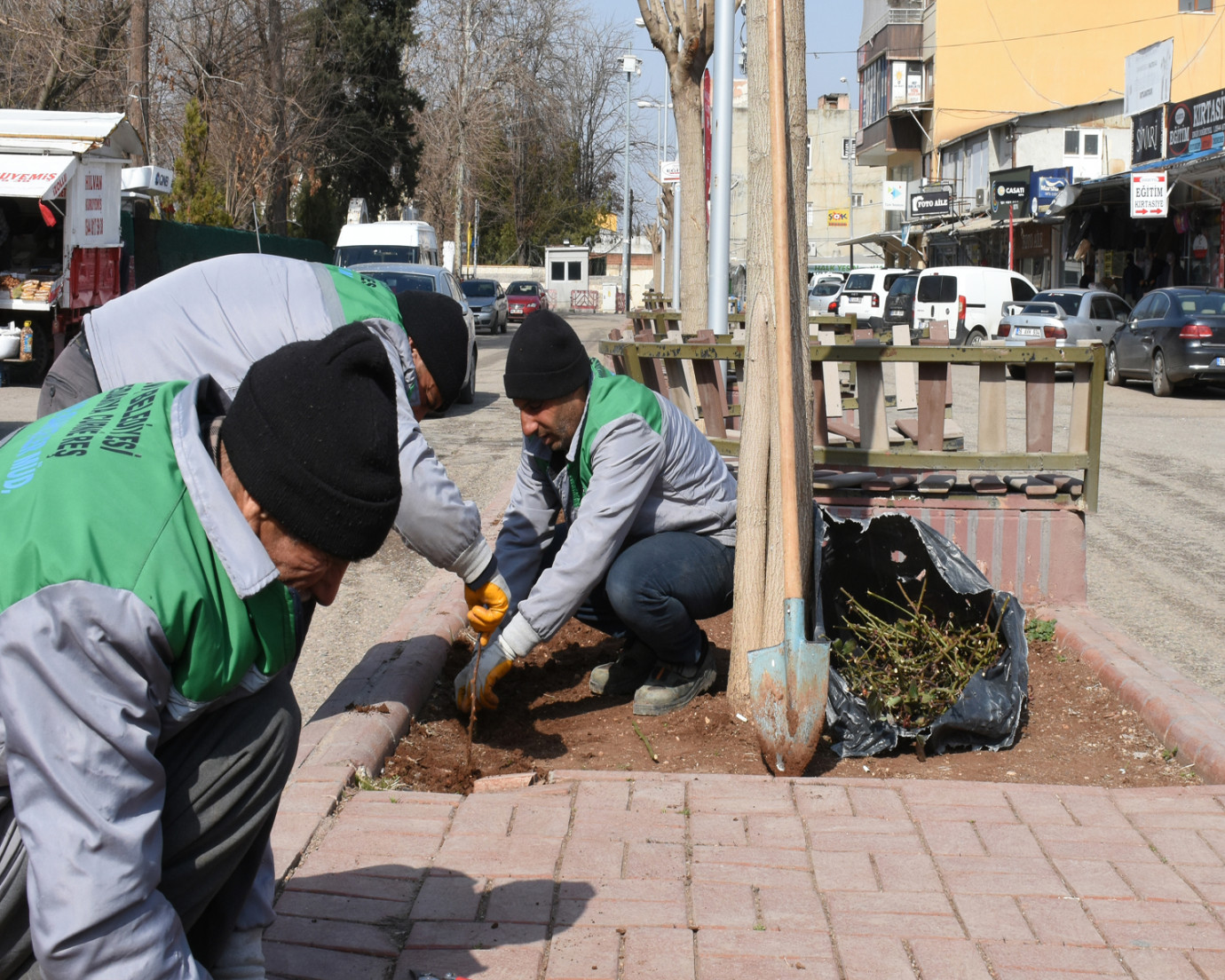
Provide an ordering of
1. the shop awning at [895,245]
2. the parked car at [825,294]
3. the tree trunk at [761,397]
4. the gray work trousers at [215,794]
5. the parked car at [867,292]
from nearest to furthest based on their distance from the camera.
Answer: the gray work trousers at [215,794], the tree trunk at [761,397], the parked car at [867,292], the parked car at [825,294], the shop awning at [895,245]

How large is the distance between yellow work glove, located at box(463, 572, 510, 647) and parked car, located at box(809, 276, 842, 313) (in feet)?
84.7

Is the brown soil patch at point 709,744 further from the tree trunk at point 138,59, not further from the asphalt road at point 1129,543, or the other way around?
the tree trunk at point 138,59

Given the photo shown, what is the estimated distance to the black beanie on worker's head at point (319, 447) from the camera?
161 cm

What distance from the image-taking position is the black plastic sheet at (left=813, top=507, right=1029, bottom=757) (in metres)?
3.81

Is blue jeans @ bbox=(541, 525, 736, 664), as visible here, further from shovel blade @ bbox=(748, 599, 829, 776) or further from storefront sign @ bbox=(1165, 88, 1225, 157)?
storefront sign @ bbox=(1165, 88, 1225, 157)

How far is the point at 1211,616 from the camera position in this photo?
5.95 m

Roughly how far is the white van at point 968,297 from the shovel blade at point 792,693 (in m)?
22.1

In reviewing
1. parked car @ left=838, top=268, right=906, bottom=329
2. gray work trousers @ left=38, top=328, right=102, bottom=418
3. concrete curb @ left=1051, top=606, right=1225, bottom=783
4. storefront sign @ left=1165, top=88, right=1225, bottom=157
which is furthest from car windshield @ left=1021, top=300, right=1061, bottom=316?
gray work trousers @ left=38, top=328, right=102, bottom=418

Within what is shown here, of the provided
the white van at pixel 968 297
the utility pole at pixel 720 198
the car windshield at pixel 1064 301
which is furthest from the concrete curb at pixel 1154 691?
the white van at pixel 968 297

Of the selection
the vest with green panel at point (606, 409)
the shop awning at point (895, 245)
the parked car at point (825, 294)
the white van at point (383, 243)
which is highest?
the shop awning at point (895, 245)

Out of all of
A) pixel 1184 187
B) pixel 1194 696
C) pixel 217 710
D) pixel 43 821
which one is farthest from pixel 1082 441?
pixel 1184 187

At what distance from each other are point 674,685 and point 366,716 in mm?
1071

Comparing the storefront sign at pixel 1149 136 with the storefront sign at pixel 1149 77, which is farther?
the storefront sign at pixel 1149 77

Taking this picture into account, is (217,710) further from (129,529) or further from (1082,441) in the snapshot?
(1082,441)
